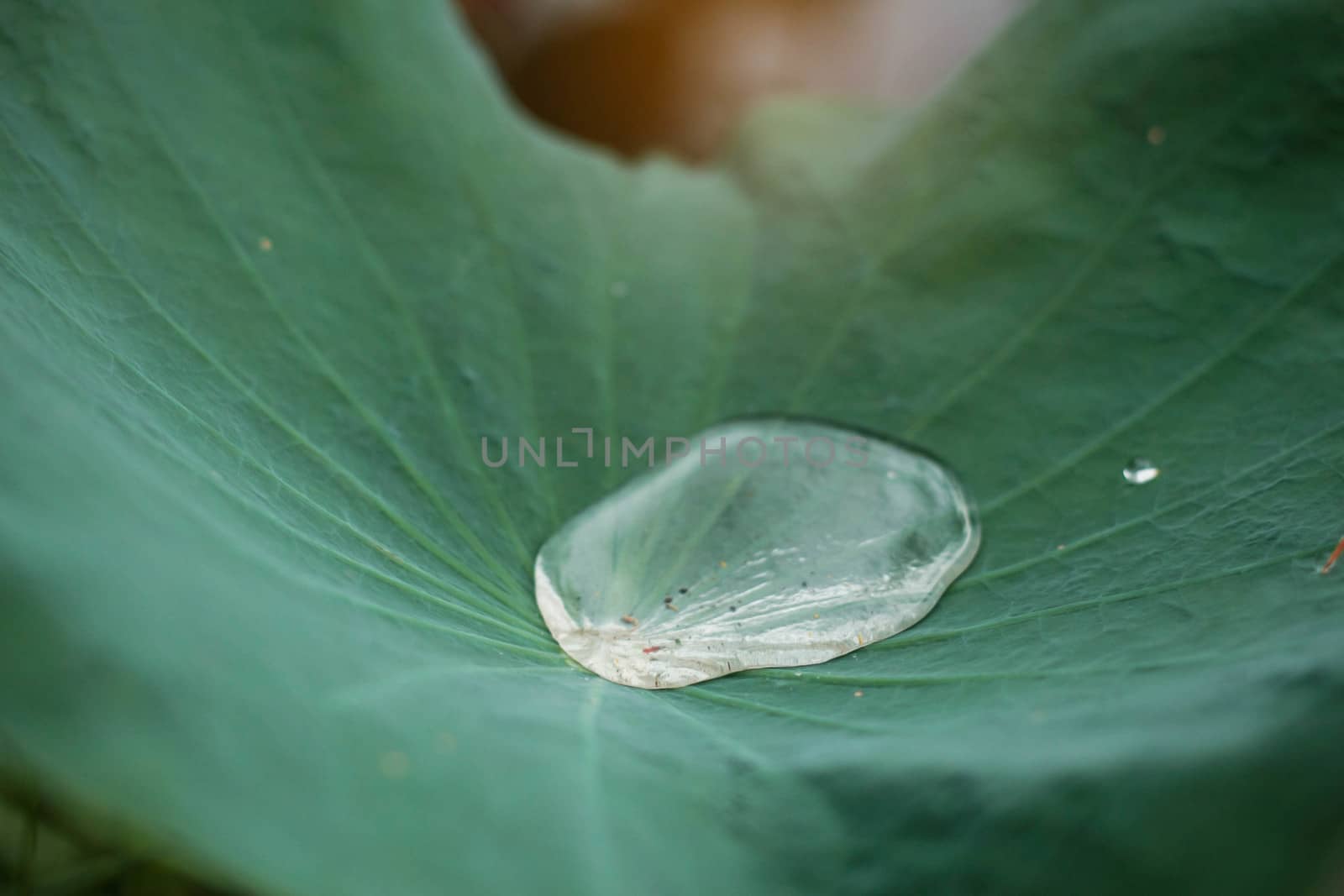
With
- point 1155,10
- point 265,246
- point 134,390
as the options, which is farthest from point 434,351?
point 1155,10

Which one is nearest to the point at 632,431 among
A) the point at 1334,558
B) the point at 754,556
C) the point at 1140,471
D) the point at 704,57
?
the point at 754,556

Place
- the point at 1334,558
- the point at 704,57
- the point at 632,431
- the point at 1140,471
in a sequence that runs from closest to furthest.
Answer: the point at 1334,558
the point at 1140,471
the point at 632,431
the point at 704,57

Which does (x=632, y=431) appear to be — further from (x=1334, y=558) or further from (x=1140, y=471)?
(x=1334, y=558)

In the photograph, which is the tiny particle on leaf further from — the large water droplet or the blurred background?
the blurred background

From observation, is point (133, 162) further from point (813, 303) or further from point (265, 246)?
point (813, 303)

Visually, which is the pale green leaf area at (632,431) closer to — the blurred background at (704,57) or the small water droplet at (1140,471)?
the small water droplet at (1140,471)

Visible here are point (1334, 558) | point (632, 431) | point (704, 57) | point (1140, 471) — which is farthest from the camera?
point (704, 57)
